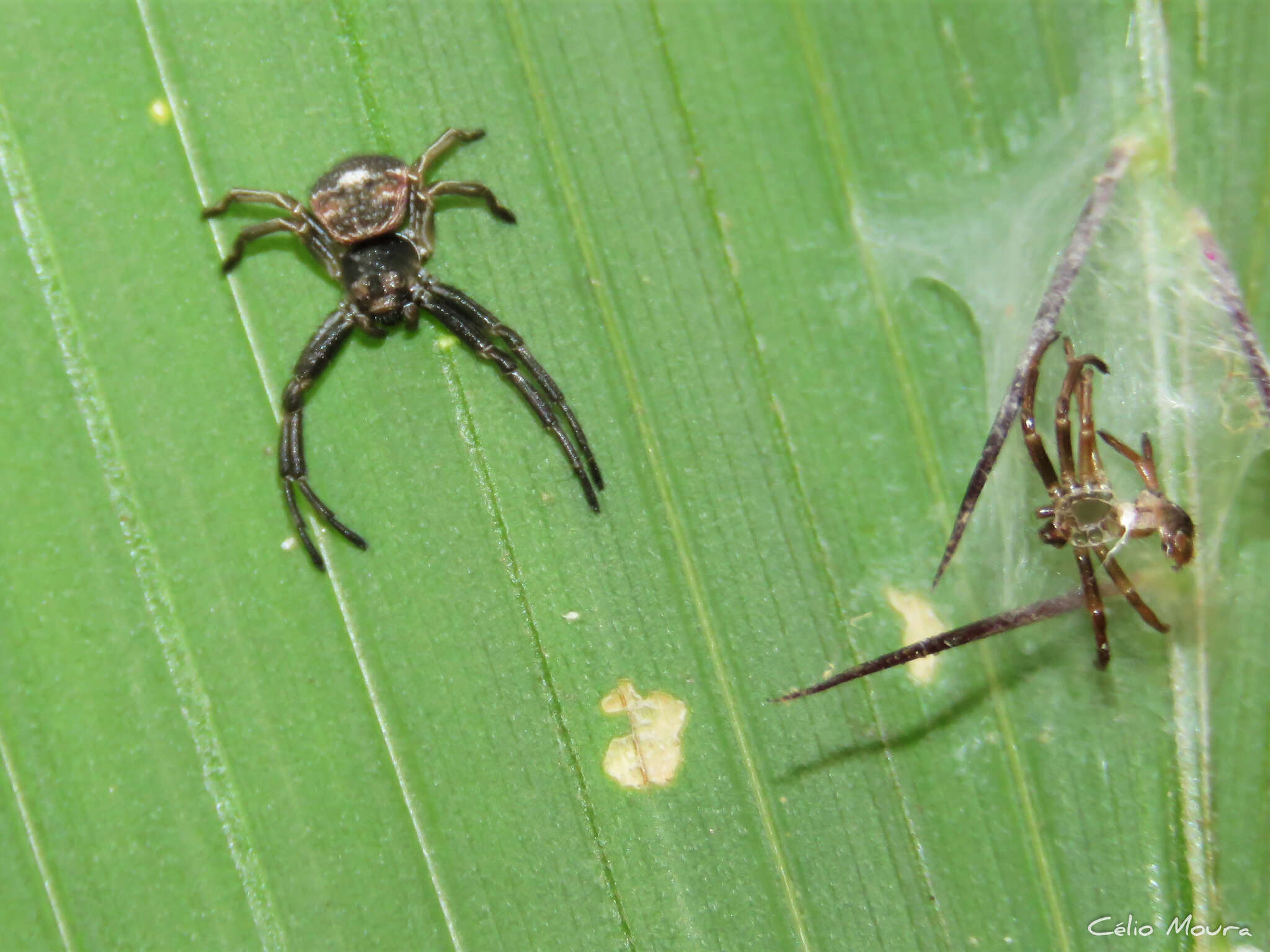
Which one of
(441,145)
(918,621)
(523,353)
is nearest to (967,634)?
(918,621)

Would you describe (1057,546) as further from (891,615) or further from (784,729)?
(784,729)

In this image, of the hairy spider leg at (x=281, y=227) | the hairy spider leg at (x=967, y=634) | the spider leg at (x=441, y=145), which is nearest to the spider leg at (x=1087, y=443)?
the hairy spider leg at (x=967, y=634)

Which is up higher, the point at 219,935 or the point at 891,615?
the point at 891,615

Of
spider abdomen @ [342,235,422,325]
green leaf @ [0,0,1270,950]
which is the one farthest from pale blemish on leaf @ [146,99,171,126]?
spider abdomen @ [342,235,422,325]

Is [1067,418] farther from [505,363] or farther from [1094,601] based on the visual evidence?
[505,363]

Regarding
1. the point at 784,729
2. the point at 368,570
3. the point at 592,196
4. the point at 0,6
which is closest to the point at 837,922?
the point at 784,729

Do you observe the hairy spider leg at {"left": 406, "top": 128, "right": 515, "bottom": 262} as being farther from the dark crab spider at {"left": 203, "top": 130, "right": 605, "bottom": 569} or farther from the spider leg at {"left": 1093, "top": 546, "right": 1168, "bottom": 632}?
the spider leg at {"left": 1093, "top": 546, "right": 1168, "bottom": 632}
